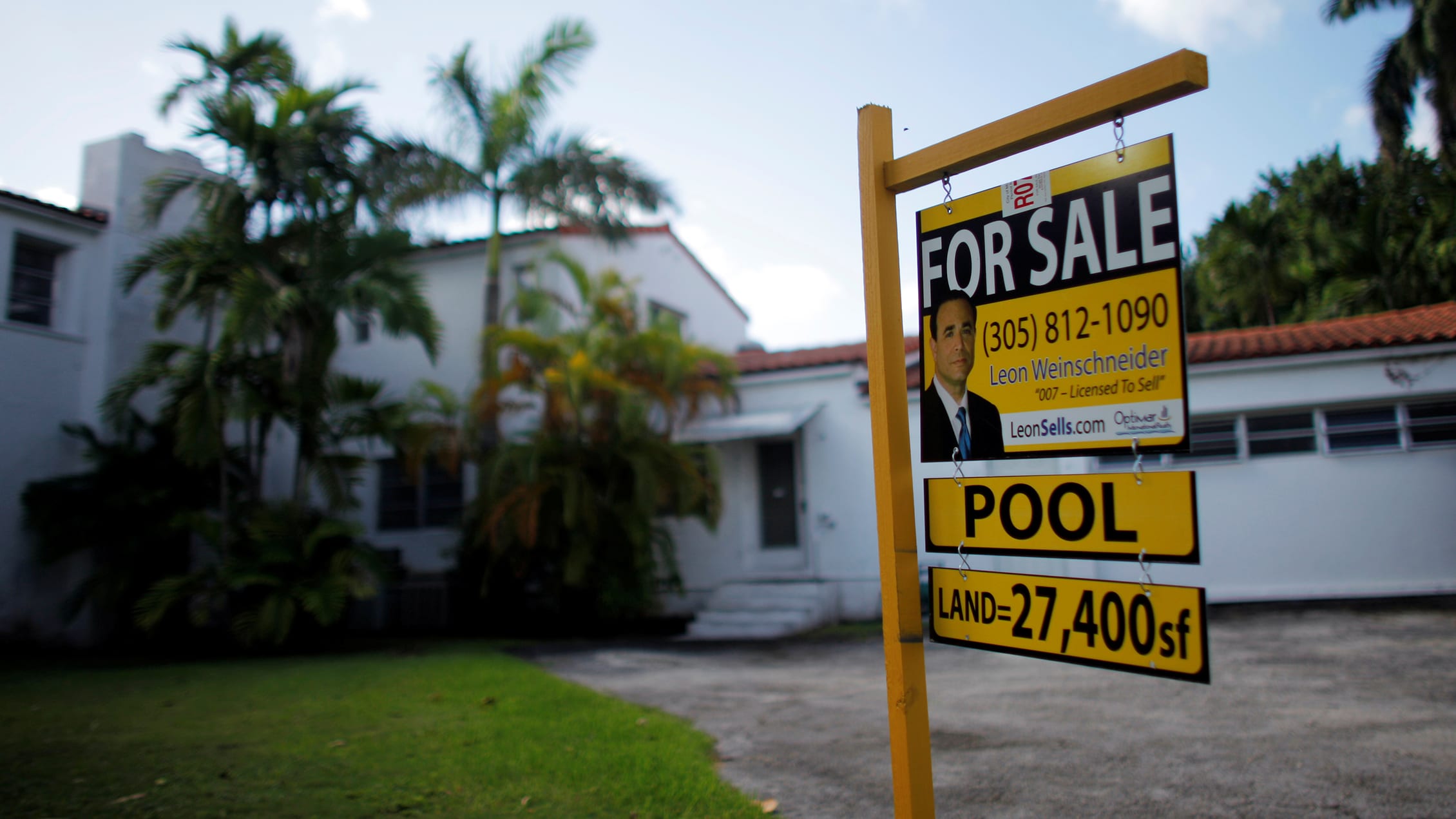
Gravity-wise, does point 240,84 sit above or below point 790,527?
above

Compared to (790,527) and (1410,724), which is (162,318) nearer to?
(790,527)

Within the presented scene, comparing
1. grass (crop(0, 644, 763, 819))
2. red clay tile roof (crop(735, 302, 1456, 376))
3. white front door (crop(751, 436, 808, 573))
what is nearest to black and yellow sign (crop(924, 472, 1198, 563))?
grass (crop(0, 644, 763, 819))

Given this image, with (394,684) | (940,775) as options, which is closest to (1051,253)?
(940,775)

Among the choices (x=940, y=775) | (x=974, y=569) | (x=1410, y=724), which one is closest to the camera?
(x=974, y=569)

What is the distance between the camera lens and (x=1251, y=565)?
1120 centimetres

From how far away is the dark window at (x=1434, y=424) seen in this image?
1077 cm

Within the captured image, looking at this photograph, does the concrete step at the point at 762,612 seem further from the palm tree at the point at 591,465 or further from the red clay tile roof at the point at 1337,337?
the red clay tile roof at the point at 1337,337

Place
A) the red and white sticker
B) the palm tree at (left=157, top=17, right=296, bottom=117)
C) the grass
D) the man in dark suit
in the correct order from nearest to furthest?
1. the red and white sticker
2. the man in dark suit
3. the grass
4. the palm tree at (left=157, top=17, right=296, bottom=117)

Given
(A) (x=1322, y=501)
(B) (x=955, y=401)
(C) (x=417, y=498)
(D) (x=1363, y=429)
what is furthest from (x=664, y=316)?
(B) (x=955, y=401)

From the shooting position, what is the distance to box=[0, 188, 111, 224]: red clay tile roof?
1072cm

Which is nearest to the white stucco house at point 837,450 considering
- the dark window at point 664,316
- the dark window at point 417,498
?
the dark window at point 664,316

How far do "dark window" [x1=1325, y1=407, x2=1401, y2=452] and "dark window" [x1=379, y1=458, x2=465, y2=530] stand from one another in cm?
1274

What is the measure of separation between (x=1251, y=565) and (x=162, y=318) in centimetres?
1341

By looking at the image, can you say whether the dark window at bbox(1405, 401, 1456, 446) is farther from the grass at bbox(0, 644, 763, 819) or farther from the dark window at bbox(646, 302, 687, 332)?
the grass at bbox(0, 644, 763, 819)
